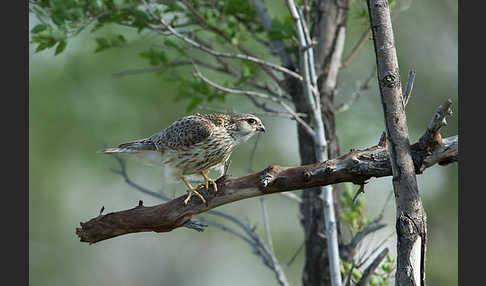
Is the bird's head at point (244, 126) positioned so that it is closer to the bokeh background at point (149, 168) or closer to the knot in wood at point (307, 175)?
the knot in wood at point (307, 175)

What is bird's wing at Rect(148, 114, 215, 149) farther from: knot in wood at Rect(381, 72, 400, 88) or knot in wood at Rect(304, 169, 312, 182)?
knot in wood at Rect(381, 72, 400, 88)

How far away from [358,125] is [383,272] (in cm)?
845

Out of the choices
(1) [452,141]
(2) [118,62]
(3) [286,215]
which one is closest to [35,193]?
(2) [118,62]

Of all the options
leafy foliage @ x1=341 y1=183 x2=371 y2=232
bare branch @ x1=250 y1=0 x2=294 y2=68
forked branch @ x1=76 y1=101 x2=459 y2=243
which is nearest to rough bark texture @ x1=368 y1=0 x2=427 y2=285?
forked branch @ x1=76 y1=101 x2=459 y2=243

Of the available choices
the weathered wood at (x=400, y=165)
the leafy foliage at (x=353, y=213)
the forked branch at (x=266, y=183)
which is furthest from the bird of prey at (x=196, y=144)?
the weathered wood at (x=400, y=165)

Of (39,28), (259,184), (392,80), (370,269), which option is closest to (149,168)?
(39,28)

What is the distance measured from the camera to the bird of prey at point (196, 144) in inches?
214

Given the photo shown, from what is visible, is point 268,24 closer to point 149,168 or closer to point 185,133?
point 185,133

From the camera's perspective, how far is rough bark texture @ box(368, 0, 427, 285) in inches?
135

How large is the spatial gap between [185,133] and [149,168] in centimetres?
1228

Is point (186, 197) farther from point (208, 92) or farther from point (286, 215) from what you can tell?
point (286, 215)

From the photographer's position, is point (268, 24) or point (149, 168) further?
point (149, 168)

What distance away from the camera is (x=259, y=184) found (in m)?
3.95

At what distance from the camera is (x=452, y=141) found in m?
3.52
